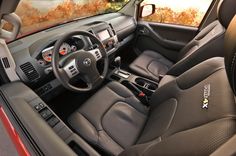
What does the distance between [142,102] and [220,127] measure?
3.12 ft

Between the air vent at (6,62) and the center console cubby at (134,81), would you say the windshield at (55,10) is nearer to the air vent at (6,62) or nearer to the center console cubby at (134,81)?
the air vent at (6,62)

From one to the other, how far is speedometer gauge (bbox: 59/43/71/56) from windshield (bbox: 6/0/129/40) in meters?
0.39

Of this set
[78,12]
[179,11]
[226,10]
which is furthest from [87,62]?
[179,11]

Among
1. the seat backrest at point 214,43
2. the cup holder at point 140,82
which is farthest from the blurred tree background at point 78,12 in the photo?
the cup holder at point 140,82

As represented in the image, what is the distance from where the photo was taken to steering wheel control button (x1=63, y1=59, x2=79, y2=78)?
4.48 feet

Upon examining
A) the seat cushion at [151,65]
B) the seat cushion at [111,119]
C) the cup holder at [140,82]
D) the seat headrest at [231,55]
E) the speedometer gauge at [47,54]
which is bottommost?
the seat cushion at [151,65]

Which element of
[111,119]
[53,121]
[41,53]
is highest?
[41,53]

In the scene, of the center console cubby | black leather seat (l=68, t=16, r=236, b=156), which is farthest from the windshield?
black leather seat (l=68, t=16, r=236, b=156)

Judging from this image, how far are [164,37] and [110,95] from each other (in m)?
1.22

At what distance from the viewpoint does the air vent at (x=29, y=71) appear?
1322mm

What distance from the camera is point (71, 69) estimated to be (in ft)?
4.55

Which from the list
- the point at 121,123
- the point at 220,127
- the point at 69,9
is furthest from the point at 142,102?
the point at 69,9

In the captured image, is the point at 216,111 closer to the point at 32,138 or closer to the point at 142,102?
the point at 32,138

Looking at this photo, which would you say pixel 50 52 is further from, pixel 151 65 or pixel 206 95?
pixel 151 65
